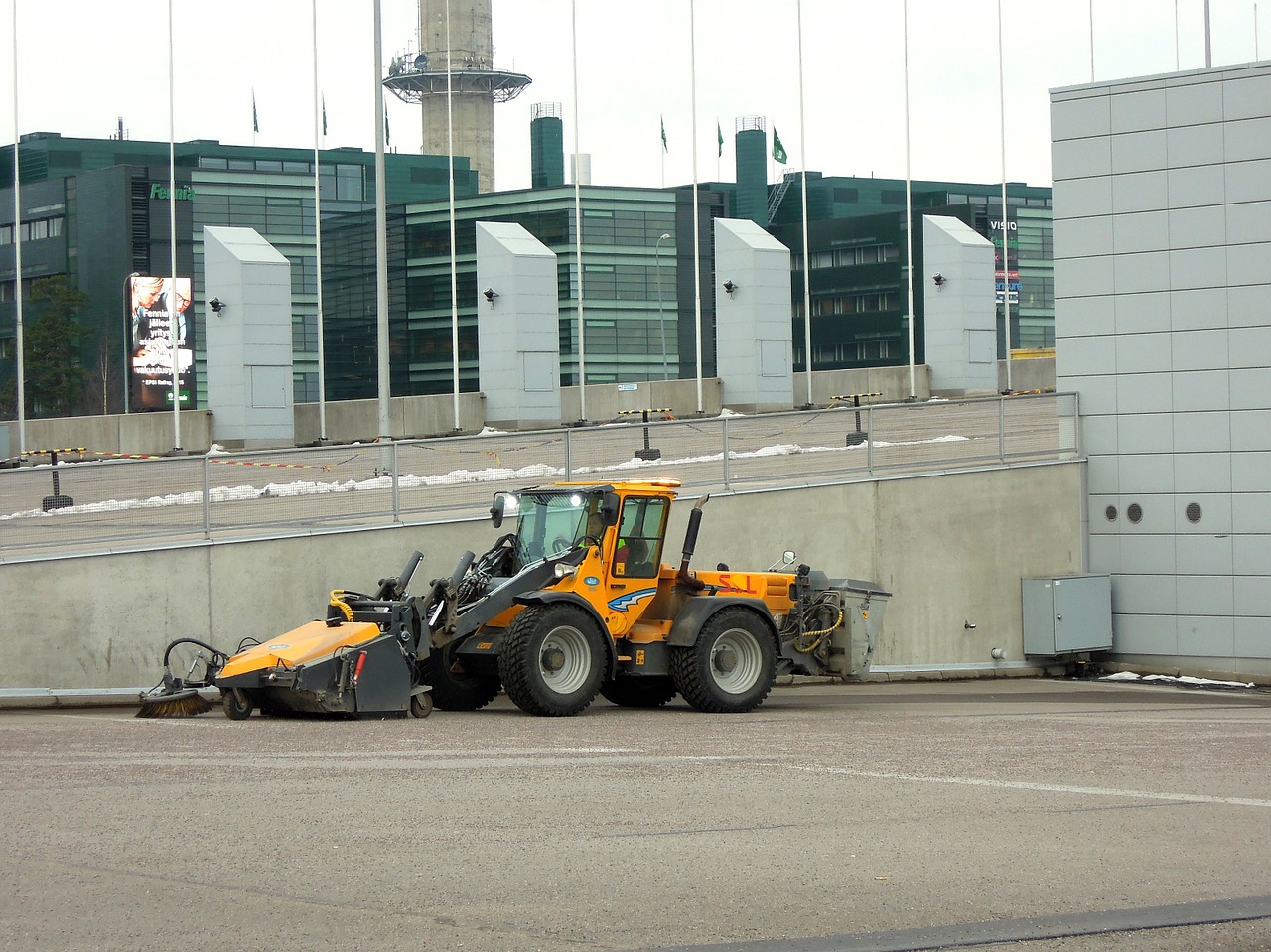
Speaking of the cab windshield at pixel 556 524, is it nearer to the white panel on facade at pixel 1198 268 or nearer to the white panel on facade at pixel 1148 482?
the white panel on facade at pixel 1148 482

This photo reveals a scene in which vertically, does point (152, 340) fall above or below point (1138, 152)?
above

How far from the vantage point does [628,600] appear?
651 inches

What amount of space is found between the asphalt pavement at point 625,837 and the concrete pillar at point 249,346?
2494cm

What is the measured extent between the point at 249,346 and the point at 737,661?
25059 millimetres

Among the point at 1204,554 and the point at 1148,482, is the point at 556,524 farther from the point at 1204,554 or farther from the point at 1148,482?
the point at 1204,554

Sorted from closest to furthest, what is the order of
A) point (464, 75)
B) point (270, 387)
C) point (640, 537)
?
point (640, 537) → point (270, 387) → point (464, 75)

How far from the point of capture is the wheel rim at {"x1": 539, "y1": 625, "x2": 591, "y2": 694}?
1552 centimetres

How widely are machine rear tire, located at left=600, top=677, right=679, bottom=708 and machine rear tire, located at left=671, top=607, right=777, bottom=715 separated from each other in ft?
2.03

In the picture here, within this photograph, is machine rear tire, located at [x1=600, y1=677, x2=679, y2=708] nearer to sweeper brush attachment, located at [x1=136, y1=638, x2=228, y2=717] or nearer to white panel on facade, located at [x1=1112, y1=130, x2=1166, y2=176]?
sweeper brush attachment, located at [x1=136, y1=638, x2=228, y2=717]

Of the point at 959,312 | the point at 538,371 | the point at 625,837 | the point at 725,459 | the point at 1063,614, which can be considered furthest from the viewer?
the point at 959,312

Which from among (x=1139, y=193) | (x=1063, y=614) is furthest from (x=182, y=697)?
(x=1139, y=193)

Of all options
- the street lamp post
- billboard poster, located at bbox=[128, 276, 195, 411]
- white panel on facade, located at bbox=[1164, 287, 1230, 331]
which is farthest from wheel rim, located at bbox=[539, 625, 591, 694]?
the street lamp post

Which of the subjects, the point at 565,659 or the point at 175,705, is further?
the point at 565,659

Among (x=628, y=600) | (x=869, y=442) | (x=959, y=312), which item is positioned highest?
(x=959, y=312)
